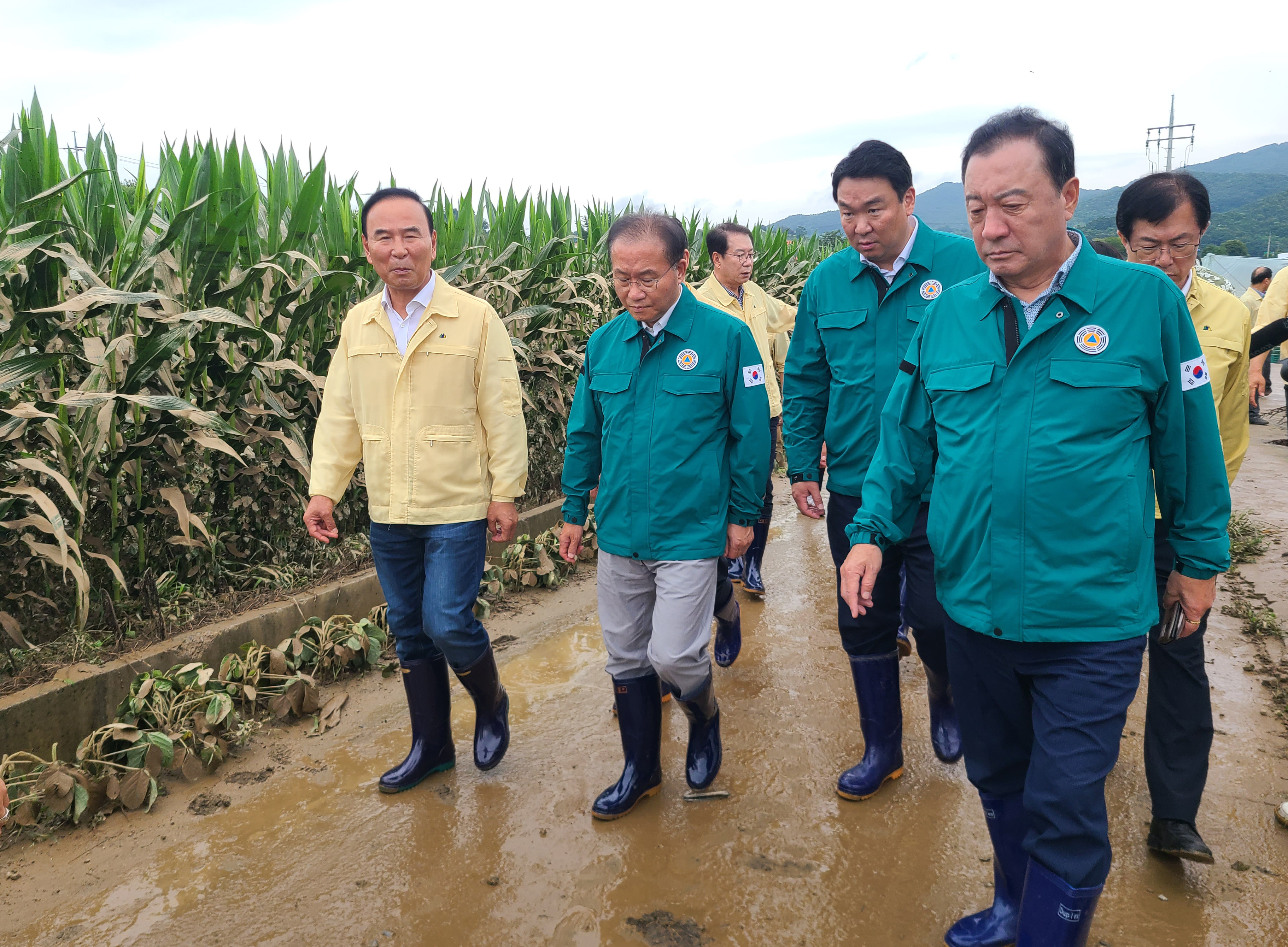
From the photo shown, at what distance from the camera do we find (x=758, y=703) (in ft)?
12.0

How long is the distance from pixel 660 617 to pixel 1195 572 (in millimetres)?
1414

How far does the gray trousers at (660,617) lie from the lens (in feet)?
8.87

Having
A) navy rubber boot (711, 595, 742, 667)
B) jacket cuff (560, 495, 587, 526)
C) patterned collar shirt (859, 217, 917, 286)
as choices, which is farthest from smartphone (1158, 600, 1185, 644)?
navy rubber boot (711, 595, 742, 667)

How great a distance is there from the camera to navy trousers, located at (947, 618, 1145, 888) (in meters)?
1.77

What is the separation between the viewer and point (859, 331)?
2.97m

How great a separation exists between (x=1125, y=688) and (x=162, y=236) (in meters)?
3.42

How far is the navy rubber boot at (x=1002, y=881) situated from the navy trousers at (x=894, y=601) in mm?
697

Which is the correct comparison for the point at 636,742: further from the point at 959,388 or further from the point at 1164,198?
the point at 1164,198

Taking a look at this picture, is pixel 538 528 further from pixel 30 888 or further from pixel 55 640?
pixel 30 888

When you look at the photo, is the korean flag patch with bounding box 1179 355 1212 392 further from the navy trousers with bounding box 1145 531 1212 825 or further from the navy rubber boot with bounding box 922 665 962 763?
the navy rubber boot with bounding box 922 665 962 763

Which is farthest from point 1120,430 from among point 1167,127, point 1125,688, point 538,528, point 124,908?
point 1167,127

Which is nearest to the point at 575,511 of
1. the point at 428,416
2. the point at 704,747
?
the point at 428,416

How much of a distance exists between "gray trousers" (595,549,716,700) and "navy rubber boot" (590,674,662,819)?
2.1 inches

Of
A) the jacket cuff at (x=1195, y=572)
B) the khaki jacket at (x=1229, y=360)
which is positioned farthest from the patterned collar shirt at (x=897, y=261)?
the jacket cuff at (x=1195, y=572)
